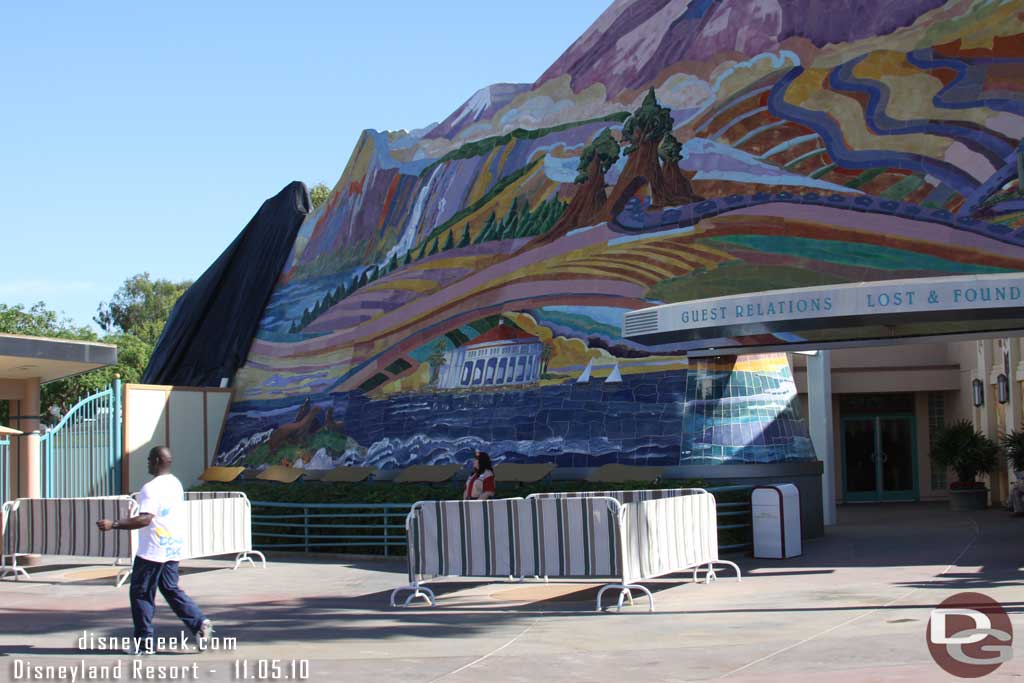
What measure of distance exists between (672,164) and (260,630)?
12646mm

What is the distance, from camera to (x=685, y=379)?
64.8 feet

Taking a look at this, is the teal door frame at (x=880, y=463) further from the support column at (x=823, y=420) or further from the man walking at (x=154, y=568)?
the man walking at (x=154, y=568)

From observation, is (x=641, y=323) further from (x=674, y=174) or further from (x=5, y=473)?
(x=5, y=473)

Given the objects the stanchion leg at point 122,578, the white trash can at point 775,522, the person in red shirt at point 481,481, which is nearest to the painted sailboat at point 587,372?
the white trash can at point 775,522

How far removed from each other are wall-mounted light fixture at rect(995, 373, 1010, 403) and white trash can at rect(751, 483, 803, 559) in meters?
11.7

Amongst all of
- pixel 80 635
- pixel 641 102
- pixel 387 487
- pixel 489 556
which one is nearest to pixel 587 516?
pixel 489 556

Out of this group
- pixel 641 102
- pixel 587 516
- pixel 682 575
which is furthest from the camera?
pixel 641 102

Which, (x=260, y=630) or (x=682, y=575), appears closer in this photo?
(x=260, y=630)

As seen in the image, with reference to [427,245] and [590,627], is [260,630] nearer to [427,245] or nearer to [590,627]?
[590,627]

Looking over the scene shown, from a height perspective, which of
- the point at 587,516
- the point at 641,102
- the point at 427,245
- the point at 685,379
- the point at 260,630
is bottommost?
the point at 260,630

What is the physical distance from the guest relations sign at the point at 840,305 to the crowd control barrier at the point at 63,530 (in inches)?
331

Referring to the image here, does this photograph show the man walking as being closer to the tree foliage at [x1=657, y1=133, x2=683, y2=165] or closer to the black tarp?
the tree foliage at [x1=657, y1=133, x2=683, y2=165]

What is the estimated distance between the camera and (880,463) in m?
31.5

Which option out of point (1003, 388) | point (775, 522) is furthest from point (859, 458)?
point (775, 522)
